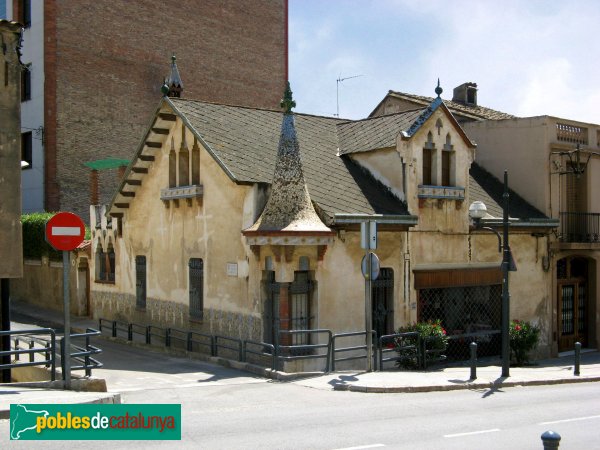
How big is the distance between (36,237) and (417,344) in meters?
19.3

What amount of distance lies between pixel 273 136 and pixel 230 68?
65.7 ft

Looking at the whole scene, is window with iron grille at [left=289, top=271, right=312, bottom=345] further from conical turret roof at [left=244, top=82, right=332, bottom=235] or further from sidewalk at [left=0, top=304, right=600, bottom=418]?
sidewalk at [left=0, top=304, right=600, bottom=418]

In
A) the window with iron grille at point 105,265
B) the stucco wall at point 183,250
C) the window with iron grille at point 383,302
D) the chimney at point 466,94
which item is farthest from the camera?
the chimney at point 466,94

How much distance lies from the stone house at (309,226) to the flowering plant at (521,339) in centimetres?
66

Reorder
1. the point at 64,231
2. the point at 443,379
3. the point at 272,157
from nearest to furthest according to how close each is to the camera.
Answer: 1. the point at 64,231
2. the point at 443,379
3. the point at 272,157

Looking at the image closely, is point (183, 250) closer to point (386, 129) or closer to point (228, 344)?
point (228, 344)

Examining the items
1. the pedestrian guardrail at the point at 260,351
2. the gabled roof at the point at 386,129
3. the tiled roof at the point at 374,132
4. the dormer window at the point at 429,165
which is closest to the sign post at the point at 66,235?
the pedestrian guardrail at the point at 260,351

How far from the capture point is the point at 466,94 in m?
31.6

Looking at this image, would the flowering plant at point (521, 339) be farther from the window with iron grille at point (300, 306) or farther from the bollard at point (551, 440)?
the bollard at point (551, 440)

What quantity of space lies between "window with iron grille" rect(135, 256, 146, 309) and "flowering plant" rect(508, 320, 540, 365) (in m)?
10.8

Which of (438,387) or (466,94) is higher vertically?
(466,94)

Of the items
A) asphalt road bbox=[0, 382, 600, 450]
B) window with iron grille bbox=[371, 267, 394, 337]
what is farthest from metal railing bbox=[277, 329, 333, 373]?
window with iron grille bbox=[371, 267, 394, 337]

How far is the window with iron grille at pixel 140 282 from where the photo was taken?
22.8 m

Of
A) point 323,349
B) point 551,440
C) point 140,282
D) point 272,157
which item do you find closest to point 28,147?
point 140,282
